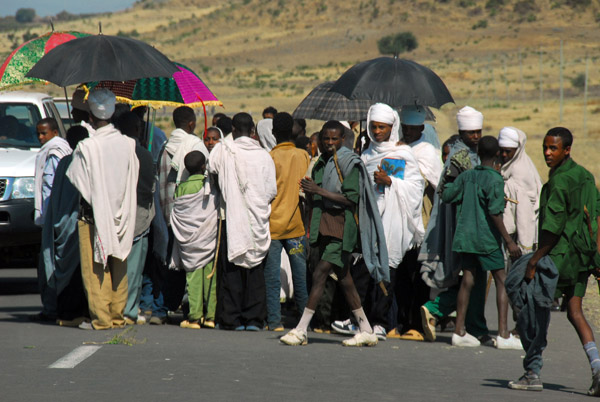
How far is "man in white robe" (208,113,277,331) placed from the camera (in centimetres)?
988

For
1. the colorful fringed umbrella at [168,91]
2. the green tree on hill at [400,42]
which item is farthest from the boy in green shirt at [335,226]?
the green tree on hill at [400,42]

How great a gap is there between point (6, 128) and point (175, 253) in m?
4.14

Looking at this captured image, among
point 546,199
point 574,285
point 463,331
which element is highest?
point 546,199

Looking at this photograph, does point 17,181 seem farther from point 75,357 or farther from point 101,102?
point 75,357

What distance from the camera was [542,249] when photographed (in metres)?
7.15

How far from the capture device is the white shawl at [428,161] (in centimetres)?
1009

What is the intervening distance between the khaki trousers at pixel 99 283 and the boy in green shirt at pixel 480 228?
3.06 meters

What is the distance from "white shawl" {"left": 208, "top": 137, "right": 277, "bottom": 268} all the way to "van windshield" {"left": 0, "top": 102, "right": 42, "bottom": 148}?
13.5 ft

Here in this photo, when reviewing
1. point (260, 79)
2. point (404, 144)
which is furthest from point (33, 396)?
point (260, 79)

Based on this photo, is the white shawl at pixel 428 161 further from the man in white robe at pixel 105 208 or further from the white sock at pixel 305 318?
the man in white robe at pixel 105 208

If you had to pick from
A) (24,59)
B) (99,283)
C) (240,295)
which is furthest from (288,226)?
(24,59)

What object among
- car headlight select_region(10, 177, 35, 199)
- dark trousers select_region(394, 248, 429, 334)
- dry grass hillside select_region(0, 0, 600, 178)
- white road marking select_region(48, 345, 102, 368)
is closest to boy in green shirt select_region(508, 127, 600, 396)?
dark trousers select_region(394, 248, 429, 334)

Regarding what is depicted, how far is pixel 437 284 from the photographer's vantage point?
941 cm

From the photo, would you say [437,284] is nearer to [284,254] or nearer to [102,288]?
[284,254]
